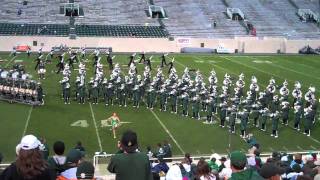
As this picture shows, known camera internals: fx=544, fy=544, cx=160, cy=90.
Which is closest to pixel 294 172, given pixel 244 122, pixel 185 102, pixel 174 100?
pixel 244 122

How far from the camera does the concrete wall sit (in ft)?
117

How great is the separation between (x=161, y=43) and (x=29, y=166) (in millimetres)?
33817

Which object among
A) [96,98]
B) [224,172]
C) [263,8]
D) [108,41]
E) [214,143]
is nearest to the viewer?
[224,172]

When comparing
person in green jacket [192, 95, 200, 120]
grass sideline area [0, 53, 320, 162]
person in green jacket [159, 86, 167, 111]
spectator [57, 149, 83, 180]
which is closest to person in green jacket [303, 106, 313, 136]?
grass sideline area [0, 53, 320, 162]

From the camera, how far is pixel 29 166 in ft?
12.6

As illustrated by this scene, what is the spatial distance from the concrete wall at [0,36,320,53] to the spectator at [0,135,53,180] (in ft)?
106

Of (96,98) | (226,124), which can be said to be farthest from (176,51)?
(226,124)

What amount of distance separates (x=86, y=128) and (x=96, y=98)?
11.8 ft

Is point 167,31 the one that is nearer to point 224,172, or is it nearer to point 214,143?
point 214,143

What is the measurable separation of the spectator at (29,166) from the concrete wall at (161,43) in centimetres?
3233

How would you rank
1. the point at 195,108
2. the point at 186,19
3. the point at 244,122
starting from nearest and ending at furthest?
1. the point at 244,122
2. the point at 195,108
3. the point at 186,19

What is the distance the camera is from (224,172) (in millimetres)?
7273

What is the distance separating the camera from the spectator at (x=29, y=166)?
3844mm

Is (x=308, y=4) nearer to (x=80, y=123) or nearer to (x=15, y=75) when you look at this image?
(x=15, y=75)
